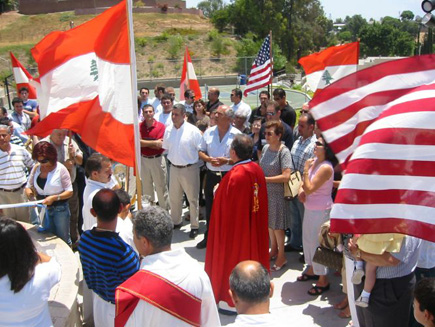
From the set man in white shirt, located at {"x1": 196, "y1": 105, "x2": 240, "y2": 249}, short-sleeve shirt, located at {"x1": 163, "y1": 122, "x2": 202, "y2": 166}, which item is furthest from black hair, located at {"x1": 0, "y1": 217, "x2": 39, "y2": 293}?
short-sleeve shirt, located at {"x1": 163, "y1": 122, "x2": 202, "y2": 166}

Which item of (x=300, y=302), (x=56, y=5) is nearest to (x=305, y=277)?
(x=300, y=302)

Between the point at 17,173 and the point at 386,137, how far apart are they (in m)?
4.92

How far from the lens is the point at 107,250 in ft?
11.3

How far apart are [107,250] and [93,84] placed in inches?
70.5

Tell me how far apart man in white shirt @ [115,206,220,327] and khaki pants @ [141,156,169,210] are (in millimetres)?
4509

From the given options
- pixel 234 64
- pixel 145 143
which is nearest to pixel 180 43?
pixel 234 64

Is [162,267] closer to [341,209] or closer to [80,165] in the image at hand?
[341,209]

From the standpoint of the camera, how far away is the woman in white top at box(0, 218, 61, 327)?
2855 millimetres

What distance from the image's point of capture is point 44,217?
17.7 ft

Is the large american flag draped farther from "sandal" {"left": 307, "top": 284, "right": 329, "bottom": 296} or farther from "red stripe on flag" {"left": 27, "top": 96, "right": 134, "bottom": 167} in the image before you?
"sandal" {"left": 307, "top": 284, "right": 329, "bottom": 296}

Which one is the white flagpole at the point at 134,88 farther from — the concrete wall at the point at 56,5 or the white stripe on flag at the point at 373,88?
the concrete wall at the point at 56,5

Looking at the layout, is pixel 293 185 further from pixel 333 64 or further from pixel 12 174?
pixel 12 174

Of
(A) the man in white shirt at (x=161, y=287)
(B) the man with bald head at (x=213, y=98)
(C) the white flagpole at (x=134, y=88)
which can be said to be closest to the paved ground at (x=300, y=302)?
(C) the white flagpole at (x=134, y=88)

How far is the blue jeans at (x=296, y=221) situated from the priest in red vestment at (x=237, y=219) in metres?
1.21
